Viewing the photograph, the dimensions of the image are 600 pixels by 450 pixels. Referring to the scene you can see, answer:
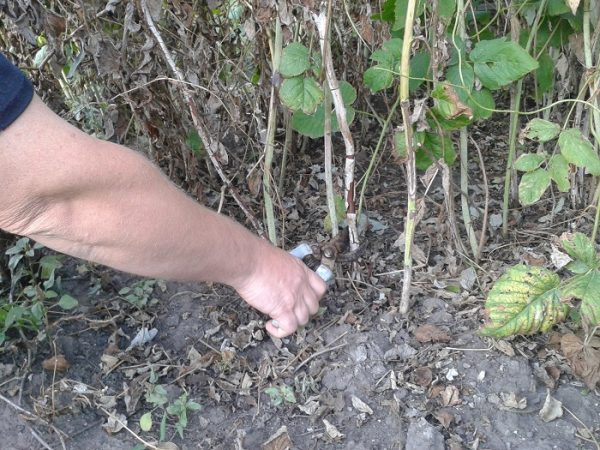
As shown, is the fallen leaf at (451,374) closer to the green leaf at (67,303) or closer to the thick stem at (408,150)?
the thick stem at (408,150)

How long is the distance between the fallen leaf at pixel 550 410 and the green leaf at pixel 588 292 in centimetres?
23

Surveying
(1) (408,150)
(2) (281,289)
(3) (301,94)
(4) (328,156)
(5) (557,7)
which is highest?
(5) (557,7)

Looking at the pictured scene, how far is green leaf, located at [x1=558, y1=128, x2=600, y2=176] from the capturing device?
4.60ft

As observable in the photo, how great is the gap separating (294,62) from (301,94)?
77 millimetres

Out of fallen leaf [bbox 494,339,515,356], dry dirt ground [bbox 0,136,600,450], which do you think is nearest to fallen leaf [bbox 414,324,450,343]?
dry dirt ground [bbox 0,136,600,450]

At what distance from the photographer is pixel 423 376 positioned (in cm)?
162

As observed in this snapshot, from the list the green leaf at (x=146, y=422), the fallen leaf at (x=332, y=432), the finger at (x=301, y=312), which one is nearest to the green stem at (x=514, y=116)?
the finger at (x=301, y=312)

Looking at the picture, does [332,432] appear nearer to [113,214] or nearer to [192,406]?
[192,406]

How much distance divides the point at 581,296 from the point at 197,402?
942 mm

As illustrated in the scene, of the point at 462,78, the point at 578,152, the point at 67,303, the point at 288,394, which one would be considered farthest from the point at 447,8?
the point at 67,303

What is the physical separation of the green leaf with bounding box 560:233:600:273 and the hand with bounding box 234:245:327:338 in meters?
0.57

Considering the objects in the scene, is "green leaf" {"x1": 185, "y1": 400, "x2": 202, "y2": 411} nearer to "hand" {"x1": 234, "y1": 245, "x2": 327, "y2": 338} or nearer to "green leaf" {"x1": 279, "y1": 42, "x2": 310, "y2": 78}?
"hand" {"x1": 234, "y1": 245, "x2": 327, "y2": 338}

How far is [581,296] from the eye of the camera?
1377 millimetres

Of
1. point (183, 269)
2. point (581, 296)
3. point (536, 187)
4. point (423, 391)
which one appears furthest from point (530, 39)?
point (183, 269)
